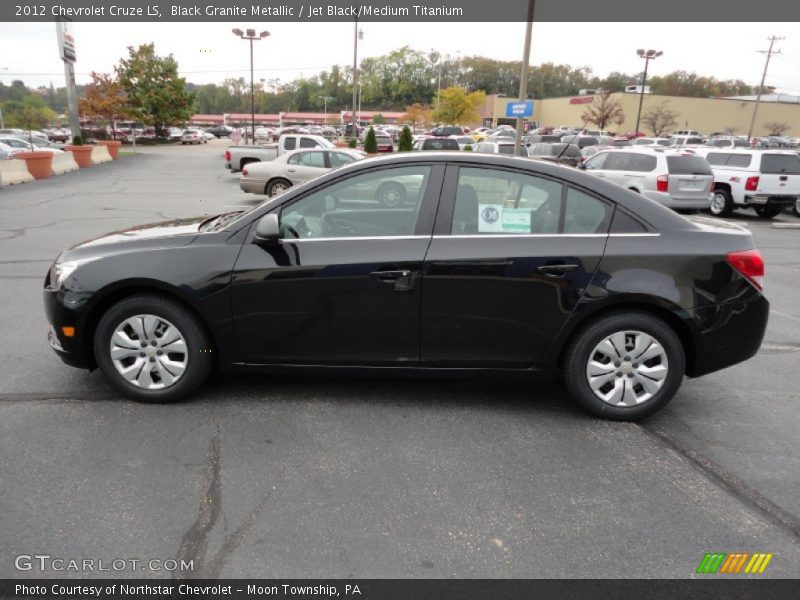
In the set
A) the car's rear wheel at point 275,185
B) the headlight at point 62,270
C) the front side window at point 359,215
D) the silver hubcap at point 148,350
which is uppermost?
the front side window at point 359,215

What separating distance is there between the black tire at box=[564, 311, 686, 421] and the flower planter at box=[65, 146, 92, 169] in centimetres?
3046

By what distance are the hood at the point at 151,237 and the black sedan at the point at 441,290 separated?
0.04 m

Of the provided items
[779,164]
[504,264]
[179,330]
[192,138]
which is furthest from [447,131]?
[179,330]

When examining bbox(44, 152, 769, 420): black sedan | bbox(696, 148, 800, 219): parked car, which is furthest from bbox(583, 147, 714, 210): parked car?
bbox(44, 152, 769, 420): black sedan

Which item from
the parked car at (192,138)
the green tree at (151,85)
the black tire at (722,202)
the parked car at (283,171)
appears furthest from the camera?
the parked car at (192,138)

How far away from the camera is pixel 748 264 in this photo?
3900 millimetres

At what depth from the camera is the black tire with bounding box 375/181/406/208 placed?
4.05 meters

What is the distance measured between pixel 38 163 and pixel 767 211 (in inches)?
963

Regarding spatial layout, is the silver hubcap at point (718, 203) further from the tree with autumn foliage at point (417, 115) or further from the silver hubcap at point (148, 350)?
the tree with autumn foliage at point (417, 115)

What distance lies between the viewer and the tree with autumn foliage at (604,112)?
2594 inches

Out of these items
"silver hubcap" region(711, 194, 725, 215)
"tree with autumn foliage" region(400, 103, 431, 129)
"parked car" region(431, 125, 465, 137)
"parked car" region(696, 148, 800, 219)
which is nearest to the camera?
"parked car" region(696, 148, 800, 219)

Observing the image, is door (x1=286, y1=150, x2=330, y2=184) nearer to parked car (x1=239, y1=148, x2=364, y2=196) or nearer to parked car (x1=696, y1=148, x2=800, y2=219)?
parked car (x1=239, y1=148, x2=364, y2=196)

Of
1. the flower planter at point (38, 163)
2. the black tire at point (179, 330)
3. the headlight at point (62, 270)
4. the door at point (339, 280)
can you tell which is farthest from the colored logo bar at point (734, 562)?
the flower planter at point (38, 163)

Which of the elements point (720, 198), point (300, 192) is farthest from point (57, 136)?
point (300, 192)
